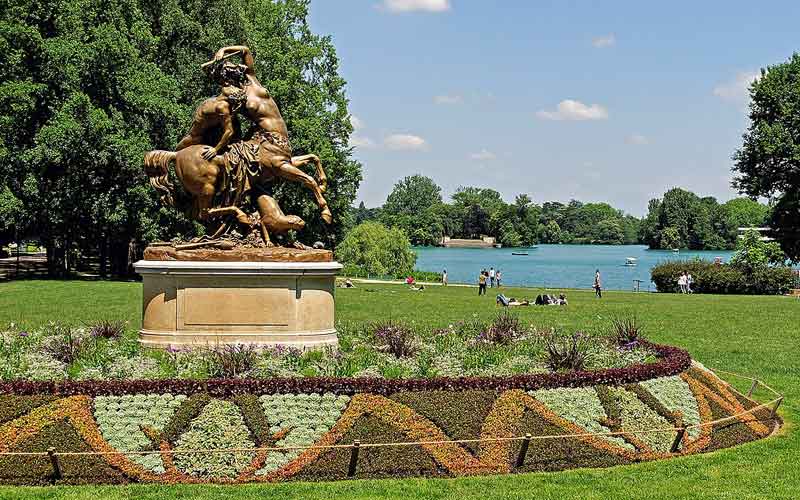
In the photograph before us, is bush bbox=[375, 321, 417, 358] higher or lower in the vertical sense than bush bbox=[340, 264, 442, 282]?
higher

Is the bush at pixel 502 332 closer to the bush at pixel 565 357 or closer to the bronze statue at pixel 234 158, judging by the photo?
the bush at pixel 565 357

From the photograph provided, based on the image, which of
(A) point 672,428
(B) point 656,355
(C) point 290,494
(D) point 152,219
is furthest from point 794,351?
(D) point 152,219

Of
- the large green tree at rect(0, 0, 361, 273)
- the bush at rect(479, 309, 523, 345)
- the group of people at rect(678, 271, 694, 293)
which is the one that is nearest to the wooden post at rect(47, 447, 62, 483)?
the bush at rect(479, 309, 523, 345)

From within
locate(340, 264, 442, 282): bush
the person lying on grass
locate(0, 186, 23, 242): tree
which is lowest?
locate(340, 264, 442, 282): bush

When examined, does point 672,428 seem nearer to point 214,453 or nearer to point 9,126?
point 214,453

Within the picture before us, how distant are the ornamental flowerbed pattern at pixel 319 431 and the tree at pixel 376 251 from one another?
166ft

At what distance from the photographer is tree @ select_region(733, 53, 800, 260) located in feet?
167

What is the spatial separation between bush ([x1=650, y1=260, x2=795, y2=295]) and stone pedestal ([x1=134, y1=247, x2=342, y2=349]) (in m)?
37.6

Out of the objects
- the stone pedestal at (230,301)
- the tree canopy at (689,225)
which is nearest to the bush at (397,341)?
the stone pedestal at (230,301)

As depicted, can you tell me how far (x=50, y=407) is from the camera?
35.3 ft

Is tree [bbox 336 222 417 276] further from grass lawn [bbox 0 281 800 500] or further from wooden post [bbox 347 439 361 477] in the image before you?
wooden post [bbox 347 439 361 477]

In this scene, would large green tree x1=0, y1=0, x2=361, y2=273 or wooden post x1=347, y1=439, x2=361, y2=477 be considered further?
large green tree x1=0, y1=0, x2=361, y2=273

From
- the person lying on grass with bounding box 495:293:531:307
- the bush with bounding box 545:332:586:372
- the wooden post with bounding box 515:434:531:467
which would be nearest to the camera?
the wooden post with bounding box 515:434:531:467

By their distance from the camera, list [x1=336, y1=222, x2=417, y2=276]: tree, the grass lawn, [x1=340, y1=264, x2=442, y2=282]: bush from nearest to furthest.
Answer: the grass lawn → [x1=340, y1=264, x2=442, y2=282]: bush → [x1=336, y1=222, x2=417, y2=276]: tree
